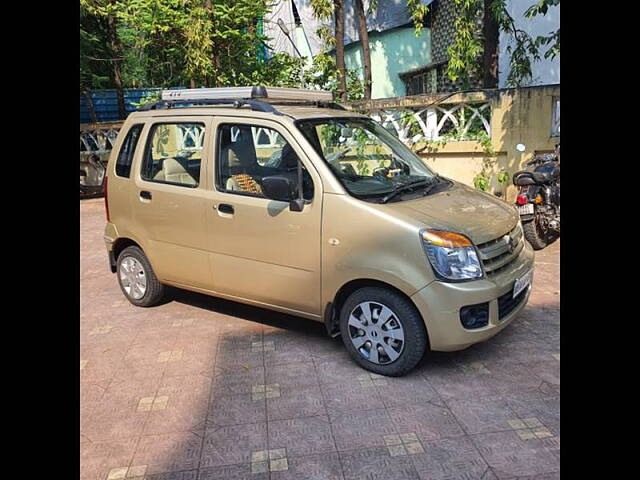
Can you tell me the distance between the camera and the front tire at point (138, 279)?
5.36 meters

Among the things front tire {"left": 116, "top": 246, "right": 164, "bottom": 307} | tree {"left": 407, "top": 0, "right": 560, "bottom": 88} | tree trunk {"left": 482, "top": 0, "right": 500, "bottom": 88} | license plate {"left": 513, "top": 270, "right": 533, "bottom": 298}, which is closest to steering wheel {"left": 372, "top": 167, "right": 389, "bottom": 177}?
license plate {"left": 513, "top": 270, "right": 533, "bottom": 298}

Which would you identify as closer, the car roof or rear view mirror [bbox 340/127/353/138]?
the car roof

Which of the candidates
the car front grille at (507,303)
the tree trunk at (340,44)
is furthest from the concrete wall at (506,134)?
the car front grille at (507,303)

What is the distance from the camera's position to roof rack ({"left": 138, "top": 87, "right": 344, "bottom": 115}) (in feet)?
15.0

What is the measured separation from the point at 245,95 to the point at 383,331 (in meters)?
2.35

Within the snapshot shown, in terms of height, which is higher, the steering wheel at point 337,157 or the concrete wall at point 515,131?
the concrete wall at point 515,131

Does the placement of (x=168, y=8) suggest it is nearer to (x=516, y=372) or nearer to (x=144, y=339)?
(x=144, y=339)

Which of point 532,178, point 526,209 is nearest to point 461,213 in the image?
point 526,209

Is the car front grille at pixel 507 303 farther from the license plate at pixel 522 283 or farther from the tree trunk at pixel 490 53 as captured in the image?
the tree trunk at pixel 490 53

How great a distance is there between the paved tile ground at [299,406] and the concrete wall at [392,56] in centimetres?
919

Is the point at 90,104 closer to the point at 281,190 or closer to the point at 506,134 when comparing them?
the point at 506,134

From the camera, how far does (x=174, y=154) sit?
503 cm

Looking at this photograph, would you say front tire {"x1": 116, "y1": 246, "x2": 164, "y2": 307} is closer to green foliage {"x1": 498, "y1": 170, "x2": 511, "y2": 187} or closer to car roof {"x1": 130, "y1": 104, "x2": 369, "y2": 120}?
car roof {"x1": 130, "y1": 104, "x2": 369, "y2": 120}

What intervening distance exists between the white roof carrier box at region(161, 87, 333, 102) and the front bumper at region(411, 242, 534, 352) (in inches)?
88.5
